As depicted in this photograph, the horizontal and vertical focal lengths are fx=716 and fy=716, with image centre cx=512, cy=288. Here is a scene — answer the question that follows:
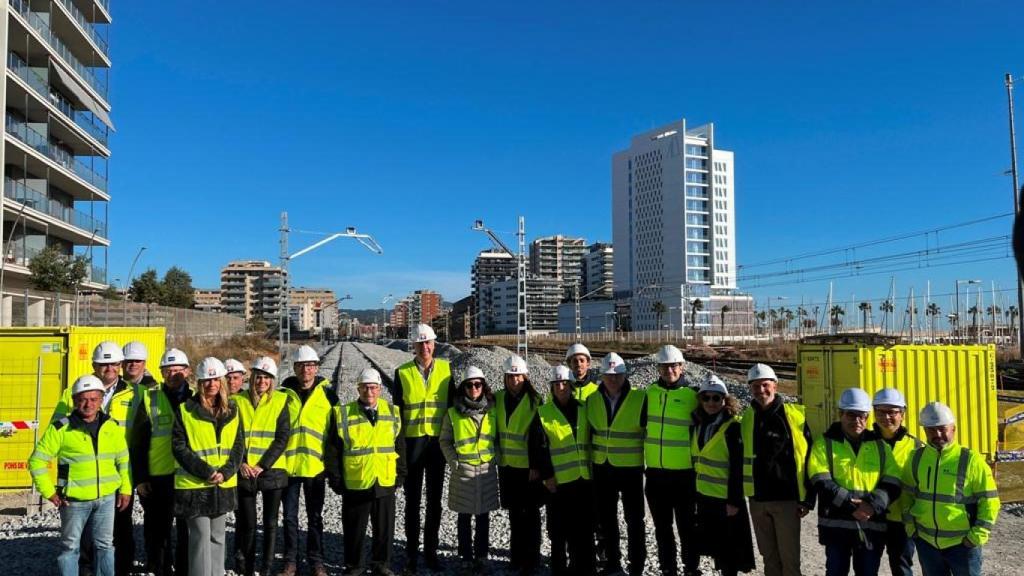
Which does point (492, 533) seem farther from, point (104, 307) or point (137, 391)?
point (104, 307)

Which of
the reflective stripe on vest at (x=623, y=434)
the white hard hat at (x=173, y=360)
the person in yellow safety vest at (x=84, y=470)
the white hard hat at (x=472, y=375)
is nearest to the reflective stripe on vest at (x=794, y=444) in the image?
the reflective stripe on vest at (x=623, y=434)

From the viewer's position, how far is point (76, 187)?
39625 millimetres

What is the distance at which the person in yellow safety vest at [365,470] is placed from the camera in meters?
6.14

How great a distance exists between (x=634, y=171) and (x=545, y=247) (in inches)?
2168

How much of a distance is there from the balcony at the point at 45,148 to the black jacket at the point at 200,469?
33244 mm

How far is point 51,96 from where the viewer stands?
35750 mm

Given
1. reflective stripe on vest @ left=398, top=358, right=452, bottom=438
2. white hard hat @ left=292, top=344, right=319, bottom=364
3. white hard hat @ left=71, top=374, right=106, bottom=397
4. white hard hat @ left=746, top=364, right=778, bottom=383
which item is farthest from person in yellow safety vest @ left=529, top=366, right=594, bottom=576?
white hard hat @ left=71, top=374, right=106, bottom=397

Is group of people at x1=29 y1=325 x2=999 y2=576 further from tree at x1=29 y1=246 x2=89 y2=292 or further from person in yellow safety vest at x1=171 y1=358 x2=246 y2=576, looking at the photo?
tree at x1=29 y1=246 x2=89 y2=292

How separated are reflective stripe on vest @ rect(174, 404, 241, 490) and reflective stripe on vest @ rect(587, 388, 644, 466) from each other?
10.0ft

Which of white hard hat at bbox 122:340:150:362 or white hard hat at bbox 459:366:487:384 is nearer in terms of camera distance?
white hard hat at bbox 459:366:487:384

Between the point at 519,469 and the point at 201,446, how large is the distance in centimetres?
265

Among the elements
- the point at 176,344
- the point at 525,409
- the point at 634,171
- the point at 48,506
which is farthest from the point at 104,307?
the point at 634,171

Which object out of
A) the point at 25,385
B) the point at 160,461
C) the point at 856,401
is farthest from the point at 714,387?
the point at 25,385

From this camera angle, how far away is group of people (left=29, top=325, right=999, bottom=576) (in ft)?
16.4
